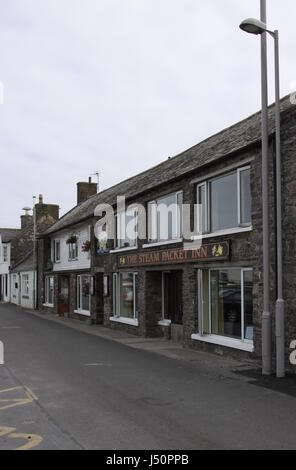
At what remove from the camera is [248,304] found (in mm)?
12828

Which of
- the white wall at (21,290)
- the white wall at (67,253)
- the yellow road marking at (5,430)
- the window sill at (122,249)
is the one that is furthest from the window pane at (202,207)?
the white wall at (21,290)

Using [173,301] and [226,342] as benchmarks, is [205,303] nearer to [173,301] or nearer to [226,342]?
[226,342]

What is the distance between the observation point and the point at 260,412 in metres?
8.05

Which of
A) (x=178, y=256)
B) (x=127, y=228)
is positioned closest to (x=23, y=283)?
(x=127, y=228)

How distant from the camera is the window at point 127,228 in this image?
1995 centimetres

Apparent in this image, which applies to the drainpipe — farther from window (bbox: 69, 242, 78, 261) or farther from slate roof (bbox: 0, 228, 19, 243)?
slate roof (bbox: 0, 228, 19, 243)

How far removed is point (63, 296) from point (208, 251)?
19015 millimetres

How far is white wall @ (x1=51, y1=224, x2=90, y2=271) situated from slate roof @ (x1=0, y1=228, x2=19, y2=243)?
18370 millimetres

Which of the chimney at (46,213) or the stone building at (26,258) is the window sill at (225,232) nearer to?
the stone building at (26,258)

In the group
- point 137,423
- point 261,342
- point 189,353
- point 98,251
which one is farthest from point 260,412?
point 98,251

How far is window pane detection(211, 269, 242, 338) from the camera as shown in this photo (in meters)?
13.4

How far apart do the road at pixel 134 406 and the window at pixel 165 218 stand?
4.76m

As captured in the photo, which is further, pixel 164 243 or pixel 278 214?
pixel 164 243
